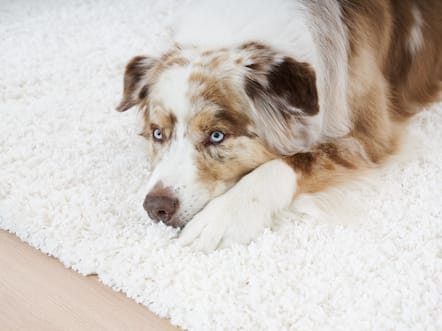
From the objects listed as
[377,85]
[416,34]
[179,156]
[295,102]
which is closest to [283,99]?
[295,102]

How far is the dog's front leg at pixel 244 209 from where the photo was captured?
174 centimetres

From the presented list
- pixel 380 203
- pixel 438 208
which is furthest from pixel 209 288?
pixel 438 208

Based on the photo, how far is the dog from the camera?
182 cm

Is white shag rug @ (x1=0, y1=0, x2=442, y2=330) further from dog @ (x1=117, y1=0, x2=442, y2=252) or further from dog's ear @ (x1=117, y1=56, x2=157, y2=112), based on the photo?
dog's ear @ (x1=117, y1=56, x2=157, y2=112)

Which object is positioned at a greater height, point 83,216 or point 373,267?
point 83,216

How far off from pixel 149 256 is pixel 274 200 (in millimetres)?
454

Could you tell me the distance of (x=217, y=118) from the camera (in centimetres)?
187

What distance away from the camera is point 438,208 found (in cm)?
188

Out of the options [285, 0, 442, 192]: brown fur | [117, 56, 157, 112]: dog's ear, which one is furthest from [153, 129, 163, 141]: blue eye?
[285, 0, 442, 192]: brown fur

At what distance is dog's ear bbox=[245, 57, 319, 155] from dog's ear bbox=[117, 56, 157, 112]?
1.35ft

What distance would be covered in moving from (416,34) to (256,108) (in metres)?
1.02

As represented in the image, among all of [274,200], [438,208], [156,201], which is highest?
[156,201]

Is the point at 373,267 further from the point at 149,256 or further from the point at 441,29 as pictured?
the point at 441,29

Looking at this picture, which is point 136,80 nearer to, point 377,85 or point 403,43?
point 377,85
